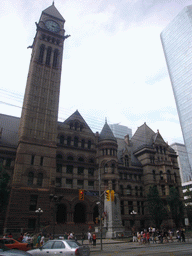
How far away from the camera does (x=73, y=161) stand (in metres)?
44.0

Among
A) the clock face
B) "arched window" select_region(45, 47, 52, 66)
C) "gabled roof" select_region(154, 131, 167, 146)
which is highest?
the clock face

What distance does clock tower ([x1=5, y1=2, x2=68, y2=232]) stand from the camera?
1386 inches

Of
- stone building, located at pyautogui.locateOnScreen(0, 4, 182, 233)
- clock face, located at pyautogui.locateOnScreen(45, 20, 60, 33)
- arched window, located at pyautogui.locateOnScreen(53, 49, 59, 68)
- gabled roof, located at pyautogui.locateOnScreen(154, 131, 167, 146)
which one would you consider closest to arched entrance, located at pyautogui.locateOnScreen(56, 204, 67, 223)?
stone building, located at pyautogui.locateOnScreen(0, 4, 182, 233)

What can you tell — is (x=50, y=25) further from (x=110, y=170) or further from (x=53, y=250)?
(x=53, y=250)

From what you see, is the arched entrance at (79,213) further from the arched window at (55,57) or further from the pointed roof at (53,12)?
the pointed roof at (53,12)

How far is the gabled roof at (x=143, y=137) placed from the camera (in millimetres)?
57266

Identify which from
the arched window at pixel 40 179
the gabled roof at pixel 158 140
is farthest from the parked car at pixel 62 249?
the gabled roof at pixel 158 140

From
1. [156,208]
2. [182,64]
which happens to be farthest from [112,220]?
[182,64]

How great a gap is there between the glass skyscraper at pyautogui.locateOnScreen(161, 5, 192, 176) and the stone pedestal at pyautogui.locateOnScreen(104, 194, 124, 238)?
3209 inches

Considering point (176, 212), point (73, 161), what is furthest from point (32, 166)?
point (176, 212)

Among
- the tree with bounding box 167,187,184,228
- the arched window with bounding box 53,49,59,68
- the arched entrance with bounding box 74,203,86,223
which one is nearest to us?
the arched entrance with bounding box 74,203,86,223

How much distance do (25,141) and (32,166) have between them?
4.83 meters

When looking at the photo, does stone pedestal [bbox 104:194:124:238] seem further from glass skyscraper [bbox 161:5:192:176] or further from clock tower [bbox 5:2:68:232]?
glass skyscraper [bbox 161:5:192:176]

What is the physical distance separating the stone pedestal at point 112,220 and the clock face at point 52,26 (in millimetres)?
43939
